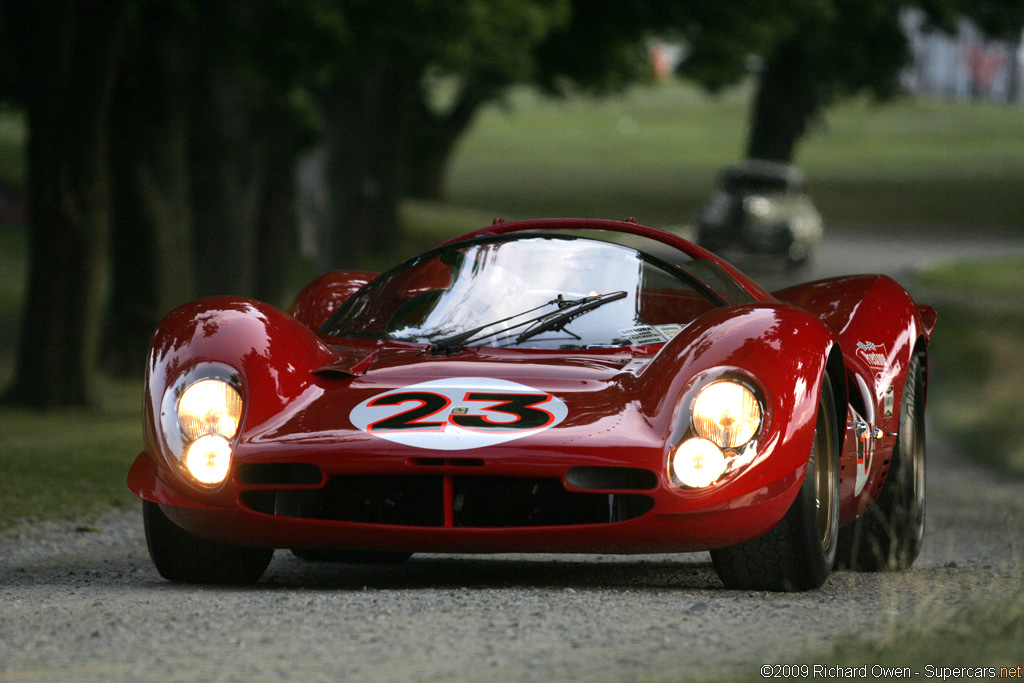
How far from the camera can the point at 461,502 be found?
5.10 m

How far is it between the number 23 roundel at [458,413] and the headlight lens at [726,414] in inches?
16.4

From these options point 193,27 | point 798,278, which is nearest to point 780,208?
point 798,278

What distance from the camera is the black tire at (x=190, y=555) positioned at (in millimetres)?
5531

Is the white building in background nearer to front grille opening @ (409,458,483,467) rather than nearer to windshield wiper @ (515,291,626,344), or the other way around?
windshield wiper @ (515,291,626,344)

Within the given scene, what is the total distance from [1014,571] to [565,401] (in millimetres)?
1901

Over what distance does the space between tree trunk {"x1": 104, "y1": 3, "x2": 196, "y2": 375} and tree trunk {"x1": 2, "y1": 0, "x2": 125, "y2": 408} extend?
2.07 metres

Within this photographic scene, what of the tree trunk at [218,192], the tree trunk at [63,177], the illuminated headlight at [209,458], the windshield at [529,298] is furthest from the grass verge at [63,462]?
the tree trunk at [218,192]

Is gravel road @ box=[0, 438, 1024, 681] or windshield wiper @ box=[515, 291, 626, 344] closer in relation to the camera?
gravel road @ box=[0, 438, 1024, 681]

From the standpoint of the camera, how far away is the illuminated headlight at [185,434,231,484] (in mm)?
5207

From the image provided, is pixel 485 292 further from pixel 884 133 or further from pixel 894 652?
pixel 884 133

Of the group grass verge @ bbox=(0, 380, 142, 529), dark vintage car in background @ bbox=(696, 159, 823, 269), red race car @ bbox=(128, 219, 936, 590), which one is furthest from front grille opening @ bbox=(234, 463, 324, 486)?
dark vintage car in background @ bbox=(696, 159, 823, 269)

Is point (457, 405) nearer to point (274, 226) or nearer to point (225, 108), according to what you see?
point (225, 108)

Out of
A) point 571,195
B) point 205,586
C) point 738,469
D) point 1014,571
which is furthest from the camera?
point 571,195

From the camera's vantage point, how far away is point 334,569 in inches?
A: 254
